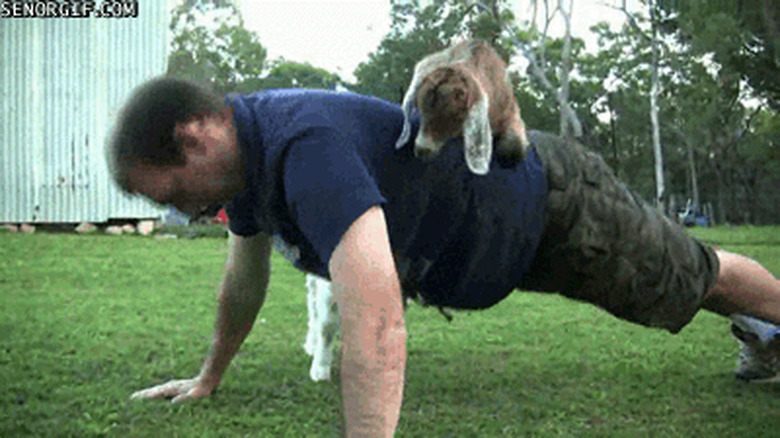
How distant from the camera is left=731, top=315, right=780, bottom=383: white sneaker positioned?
3.35 m

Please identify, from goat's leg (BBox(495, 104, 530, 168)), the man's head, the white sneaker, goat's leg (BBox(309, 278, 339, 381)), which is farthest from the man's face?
the white sneaker

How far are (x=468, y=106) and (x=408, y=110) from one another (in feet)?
0.47

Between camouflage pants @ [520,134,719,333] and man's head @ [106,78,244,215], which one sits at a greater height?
man's head @ [106,78,244,215]

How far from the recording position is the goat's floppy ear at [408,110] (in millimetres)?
1924

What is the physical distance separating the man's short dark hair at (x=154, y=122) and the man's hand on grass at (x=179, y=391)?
1437 millimetres

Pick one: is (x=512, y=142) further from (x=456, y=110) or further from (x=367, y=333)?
(x=367, y=333)

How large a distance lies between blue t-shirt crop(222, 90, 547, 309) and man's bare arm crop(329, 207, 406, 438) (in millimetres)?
48

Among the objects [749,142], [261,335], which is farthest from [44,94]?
[749,142]

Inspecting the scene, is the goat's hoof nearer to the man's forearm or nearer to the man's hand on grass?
the man's hand on grass

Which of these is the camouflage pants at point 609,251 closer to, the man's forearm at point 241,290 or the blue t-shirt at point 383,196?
the blue t-shirt at point 383,196

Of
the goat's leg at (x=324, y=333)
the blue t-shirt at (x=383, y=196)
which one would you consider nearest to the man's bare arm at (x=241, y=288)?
the blue t-shirt at (x=383, y=196)

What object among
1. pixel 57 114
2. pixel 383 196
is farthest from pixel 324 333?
pixel 57 114

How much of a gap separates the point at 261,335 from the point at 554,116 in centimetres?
2296

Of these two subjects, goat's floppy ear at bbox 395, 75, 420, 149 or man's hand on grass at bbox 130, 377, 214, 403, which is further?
man's hand on grass at bbox 130, 377, 214, 403
